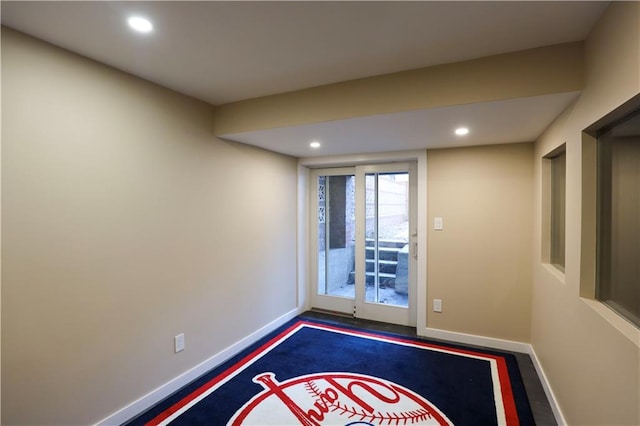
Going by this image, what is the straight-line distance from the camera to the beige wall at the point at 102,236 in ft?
5.35

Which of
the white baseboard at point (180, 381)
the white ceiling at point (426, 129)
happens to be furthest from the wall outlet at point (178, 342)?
the white ceiling at point (426, 129)

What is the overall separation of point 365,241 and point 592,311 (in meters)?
2.53

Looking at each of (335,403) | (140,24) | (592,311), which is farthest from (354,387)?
(140,24)

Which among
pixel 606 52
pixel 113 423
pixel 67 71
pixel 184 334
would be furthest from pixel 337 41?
pixel 113 423

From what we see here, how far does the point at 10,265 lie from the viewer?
159cm

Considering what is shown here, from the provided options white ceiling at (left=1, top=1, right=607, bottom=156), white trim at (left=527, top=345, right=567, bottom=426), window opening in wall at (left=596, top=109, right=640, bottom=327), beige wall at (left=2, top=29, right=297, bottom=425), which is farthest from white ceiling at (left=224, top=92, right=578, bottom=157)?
white trim at (left=527, top=345, right=567, bottom=426)

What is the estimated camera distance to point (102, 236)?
1987mm

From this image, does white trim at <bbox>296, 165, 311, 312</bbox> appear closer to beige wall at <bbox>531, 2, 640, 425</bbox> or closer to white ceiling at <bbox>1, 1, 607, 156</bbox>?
white ceiling at <bbox>1, 1, 607, 156</bbox>

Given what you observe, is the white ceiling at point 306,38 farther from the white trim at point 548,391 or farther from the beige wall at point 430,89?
the white trim at point 548,391

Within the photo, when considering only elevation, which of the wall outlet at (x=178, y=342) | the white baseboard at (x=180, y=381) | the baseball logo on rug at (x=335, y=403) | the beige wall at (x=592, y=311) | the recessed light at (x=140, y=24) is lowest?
the baseball logo on rug at (x=335, y=403)

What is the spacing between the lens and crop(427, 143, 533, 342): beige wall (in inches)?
123

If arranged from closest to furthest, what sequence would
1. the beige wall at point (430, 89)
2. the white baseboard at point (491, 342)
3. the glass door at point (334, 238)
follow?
the beige wall at point (430, 89), the white baseboard at point (491, 342), the glass door at point (334, 238)

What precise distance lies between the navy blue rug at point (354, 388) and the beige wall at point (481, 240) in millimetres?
363

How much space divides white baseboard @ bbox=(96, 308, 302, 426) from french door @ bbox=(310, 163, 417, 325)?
1.03 meters
